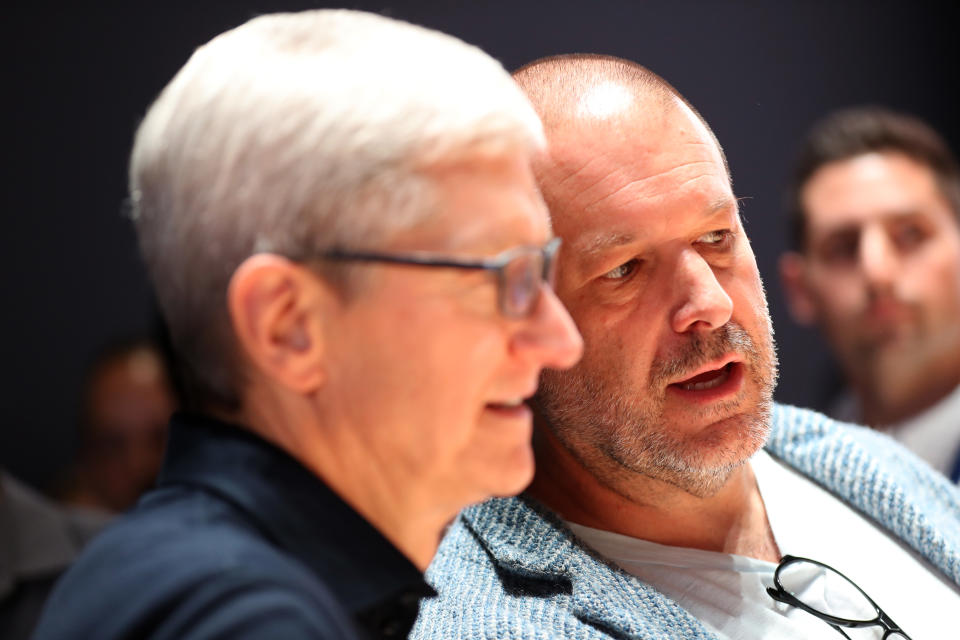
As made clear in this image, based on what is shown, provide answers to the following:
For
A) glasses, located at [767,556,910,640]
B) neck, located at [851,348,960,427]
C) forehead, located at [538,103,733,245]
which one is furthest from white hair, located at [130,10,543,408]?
neck, located at [851,348,960,427]

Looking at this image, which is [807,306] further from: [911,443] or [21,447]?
[21,447]

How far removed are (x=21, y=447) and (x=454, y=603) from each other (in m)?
1.58

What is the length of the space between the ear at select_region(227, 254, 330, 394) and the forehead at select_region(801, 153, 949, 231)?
2.25 metres

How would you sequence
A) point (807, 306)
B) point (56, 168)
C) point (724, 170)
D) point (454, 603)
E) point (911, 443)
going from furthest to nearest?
point (807, 306) < point (911, 443) < point (56, 168) < point (724, 170) < point (454, 603)

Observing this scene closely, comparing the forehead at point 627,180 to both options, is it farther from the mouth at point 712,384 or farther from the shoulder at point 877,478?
the shoulder at point 877,478

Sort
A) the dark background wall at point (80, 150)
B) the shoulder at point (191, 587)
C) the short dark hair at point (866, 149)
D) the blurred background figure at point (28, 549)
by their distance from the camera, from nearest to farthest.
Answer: the shoulder at point (191, 587)
the blurred background figure at point (28, 549)
the dark background wall at point (80, 150)
the short dark hair at point (866, 149)

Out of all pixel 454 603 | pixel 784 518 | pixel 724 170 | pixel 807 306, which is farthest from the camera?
pixel 807 306

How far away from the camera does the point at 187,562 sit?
78 cm

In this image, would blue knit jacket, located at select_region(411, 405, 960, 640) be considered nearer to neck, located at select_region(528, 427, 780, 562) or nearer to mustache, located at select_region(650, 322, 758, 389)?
neck, located at select_region(528, 427, 780, 562)

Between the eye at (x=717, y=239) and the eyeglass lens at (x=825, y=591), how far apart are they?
1.49 feet

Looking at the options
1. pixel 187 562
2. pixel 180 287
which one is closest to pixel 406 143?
pixel 180 287

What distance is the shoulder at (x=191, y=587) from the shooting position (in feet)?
2.45

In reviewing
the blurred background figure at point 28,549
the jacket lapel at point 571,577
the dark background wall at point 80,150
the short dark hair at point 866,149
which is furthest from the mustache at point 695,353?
the short dark hair at point 866,149

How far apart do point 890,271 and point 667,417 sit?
5.09 feet
